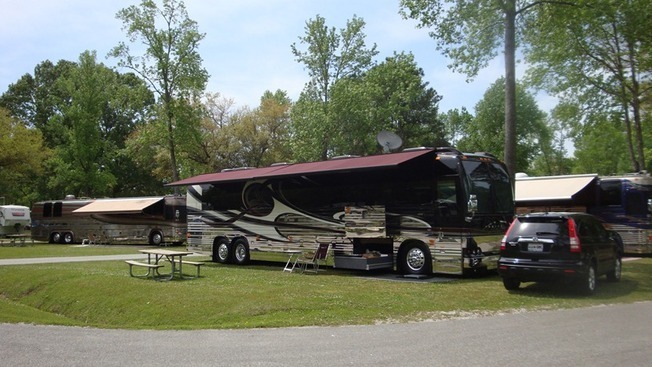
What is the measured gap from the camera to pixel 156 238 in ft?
110

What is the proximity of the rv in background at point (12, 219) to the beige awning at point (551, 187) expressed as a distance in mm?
34172

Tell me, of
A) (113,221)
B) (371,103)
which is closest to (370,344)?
(113,221)

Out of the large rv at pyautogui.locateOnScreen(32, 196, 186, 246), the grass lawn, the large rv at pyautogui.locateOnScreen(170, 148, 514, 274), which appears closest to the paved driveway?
the grass lawn

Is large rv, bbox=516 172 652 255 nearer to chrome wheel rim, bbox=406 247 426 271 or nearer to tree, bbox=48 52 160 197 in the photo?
chrome wheel rim, bbox=406 247 426 271

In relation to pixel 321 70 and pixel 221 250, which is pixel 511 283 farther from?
pixel 321 70

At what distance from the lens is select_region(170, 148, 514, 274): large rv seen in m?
14.4

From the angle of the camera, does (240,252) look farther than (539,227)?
Yes

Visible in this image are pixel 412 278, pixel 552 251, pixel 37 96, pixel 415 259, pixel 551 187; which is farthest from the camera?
pixel 37 96

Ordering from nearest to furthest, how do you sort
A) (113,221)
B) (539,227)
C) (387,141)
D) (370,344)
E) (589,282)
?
(370,344)
(589,282)
(539,227)
(387,141)
(113,221)

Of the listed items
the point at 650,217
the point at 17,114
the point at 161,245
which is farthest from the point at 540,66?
the point at 17,114

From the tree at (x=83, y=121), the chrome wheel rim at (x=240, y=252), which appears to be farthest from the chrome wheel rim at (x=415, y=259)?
the tree at (x=83, y=121)

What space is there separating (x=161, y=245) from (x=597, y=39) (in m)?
26.4

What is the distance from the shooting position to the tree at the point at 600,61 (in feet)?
65.2

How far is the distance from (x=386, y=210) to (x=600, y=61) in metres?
19.0
